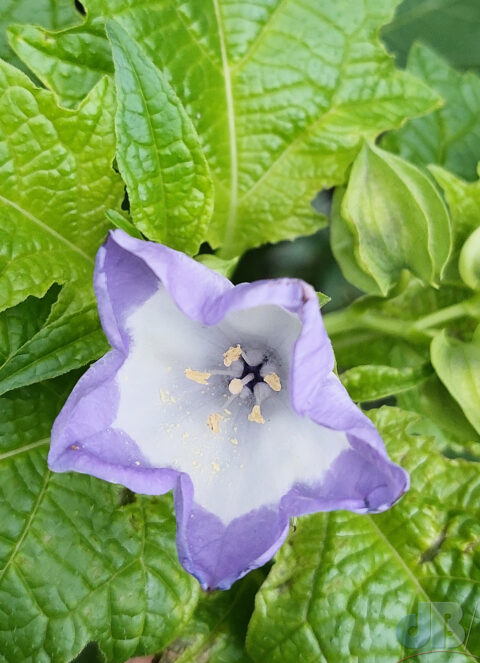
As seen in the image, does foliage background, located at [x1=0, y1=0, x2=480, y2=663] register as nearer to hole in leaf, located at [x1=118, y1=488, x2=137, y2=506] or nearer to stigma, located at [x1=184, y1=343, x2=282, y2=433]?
hole in leaf, located at [x1=118, y1=488, x2=137, y2=506]

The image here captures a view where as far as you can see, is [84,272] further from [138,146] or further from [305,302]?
[305,302]

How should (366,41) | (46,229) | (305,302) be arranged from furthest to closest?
(366,41)
(46,229)
(305,302)

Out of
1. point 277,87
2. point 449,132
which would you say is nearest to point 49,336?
point 277,87

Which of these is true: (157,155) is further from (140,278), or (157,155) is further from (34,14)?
(34,14)

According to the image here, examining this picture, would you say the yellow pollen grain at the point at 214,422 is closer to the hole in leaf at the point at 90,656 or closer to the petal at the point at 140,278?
the petal at the point at 140,278

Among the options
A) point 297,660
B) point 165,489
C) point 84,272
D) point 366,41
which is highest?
point 366,41

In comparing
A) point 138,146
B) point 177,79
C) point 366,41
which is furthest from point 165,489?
point 366,41

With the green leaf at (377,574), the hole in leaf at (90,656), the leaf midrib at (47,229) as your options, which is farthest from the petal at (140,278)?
the hole in leaf at (90,656)
